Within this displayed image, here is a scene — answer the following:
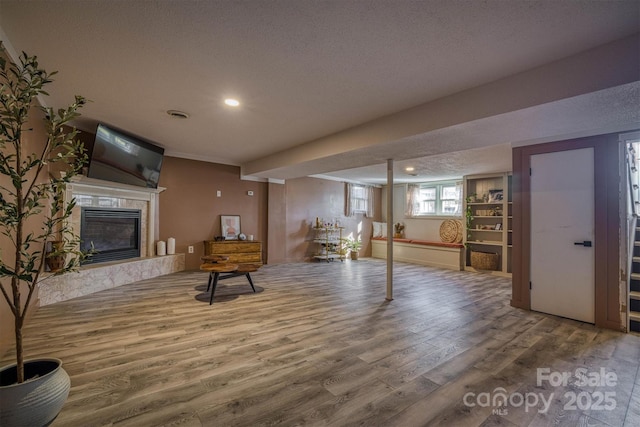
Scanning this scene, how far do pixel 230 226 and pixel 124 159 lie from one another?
2.55m

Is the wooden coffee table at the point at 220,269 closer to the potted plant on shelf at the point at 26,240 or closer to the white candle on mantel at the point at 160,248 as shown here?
the white candle on mantel at the point at 160,248

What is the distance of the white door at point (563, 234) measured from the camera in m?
3.28

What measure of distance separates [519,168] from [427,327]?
256 cm

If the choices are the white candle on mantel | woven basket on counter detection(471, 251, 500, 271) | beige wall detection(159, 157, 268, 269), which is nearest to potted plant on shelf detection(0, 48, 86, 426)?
the white candle on mantel

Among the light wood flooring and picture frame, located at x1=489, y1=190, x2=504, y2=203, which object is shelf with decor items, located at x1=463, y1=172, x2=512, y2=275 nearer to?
picture frame, located at x1=489, y1=190, x2=504, y2=203

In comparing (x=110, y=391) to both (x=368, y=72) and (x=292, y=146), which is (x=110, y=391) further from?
(x=292, y=146)

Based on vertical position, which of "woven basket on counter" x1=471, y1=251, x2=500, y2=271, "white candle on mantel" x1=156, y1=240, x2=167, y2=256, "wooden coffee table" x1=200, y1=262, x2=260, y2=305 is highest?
"white candle on mantel" x1=156, y1=240, x2=167, y2=256

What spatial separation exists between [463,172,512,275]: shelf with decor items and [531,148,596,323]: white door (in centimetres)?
278

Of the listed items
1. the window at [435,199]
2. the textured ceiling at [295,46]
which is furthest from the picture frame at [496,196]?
the textured ceiling at [295,46]

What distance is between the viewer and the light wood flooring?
1.70 m

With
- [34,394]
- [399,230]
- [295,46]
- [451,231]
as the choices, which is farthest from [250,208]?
[34,394]

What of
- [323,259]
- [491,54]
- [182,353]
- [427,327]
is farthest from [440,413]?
[323,259]

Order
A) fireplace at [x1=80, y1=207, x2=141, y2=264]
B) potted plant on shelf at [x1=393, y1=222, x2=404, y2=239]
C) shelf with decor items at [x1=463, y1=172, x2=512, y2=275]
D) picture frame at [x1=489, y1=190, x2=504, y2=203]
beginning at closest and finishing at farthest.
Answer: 1. fireplace at [x1=80, y1=207, x2=141, y2=264]
2. shelf with decor items at [x1=463, y1=172, x2=512, y2=275]
3. picture frame at [x1=489, y1=190, x2=504, y2=203]
4. potted plant on shelf at [x1=393, y1=222, x2=404, y2=239]

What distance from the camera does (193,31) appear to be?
1868 millimetres
